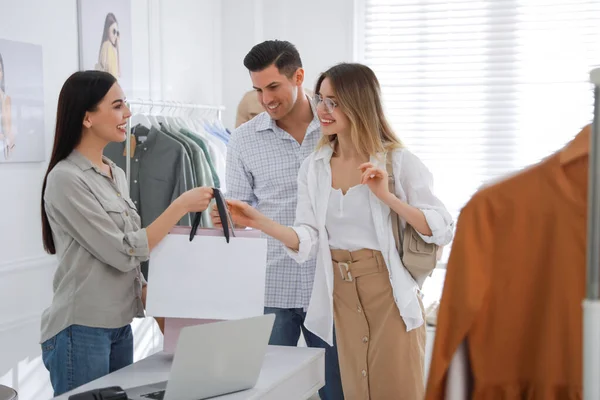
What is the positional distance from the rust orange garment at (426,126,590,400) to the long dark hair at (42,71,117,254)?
5.00 ft

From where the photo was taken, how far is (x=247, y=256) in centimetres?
214

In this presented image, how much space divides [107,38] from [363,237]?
194cm

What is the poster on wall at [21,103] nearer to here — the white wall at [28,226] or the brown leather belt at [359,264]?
the white wall at [28,226]

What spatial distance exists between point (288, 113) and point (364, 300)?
893 mm

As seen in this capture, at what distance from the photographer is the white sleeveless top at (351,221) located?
98.7 inches

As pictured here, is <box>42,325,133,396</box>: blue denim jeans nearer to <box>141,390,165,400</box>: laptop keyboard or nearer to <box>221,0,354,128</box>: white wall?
<box>141,390,165,400</box>: laptop keyboard

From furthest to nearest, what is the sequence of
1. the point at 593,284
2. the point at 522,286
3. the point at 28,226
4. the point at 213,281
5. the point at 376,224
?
the point at 28,226
the point at 376,224
the point at 213,281
the point at 522,286
the point at 593,284

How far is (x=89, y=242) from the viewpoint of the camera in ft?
7.25

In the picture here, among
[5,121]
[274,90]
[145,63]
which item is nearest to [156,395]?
[274,90]

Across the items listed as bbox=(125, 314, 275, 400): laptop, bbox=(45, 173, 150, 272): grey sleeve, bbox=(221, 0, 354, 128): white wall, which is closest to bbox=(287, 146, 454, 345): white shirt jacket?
bbox=(45, 173, 150, 272): grey sleeve

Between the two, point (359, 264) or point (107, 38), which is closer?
point (359, 264)

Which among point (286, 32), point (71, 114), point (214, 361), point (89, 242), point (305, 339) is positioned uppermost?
point (286, 32)

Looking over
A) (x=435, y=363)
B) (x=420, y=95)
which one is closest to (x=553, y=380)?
(x=435, y=363)

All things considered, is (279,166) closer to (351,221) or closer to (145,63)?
(351,221)
